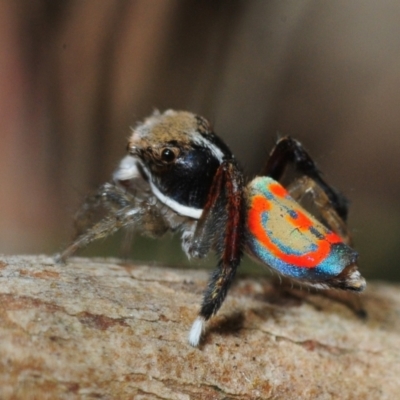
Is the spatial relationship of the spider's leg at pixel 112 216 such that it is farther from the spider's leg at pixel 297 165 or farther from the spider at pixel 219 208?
the spider's leg at pixel 297 165

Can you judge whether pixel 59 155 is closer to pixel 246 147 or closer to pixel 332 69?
pixel 246 147

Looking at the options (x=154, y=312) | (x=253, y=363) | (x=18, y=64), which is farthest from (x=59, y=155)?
(x=253, y=363)

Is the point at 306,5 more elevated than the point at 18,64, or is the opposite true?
the point at 306,5

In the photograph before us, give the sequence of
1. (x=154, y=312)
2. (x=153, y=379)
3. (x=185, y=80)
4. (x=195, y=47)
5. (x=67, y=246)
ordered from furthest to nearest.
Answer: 1. (x=185, y=80)
2. (x=195, y=47)
3. (x=67, y=246)
4. (x=154, y=312)
5. (x=153, y=379)

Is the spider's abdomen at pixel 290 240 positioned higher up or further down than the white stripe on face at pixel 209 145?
further down

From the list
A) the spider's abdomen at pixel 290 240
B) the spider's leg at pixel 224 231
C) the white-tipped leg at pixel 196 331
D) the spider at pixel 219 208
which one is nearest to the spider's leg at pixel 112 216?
the spider at pixel 219 208

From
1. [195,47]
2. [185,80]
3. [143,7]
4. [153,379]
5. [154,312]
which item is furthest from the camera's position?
[185,80]
